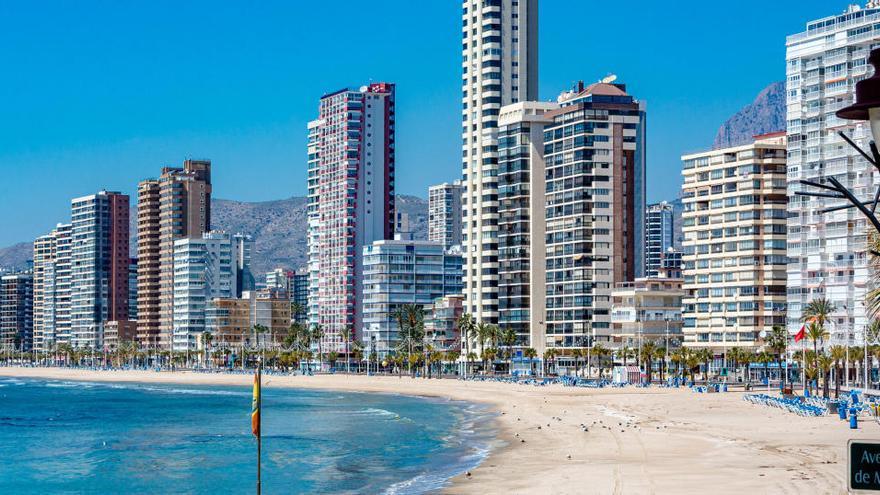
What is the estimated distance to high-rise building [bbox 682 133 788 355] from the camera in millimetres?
160000

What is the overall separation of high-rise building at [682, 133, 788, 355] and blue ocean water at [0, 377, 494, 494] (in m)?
45.8

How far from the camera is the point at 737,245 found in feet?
533

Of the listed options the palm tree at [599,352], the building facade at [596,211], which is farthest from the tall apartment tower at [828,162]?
the building facade at [596,211]

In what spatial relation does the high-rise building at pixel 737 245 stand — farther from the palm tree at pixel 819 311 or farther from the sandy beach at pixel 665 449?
the sandy beach at pixel 665 449

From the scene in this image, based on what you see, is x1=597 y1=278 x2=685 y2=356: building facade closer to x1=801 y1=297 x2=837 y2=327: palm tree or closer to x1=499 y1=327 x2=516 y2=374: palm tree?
x1=499 y1=327 x2=516 y2=374: palm tree

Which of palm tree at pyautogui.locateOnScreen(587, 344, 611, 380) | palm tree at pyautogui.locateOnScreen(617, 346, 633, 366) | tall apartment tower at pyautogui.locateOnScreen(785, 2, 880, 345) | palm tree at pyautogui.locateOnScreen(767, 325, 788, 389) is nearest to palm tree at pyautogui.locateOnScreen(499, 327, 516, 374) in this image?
palm tree at pyautogui.locateOnScreen(587, 344, 611, 380)

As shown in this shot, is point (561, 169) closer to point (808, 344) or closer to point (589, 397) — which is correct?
point (808, 344)

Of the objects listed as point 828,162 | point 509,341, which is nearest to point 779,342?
point 828,162

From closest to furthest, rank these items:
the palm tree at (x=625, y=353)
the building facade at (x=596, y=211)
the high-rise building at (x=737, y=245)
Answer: the high-rise building at (x=737, y=245)
the palm tree at (x=625, y=353)
the building facade at (x=596, y=211)

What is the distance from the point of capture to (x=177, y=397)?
172500 mm

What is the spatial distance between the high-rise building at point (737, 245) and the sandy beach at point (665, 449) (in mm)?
50135

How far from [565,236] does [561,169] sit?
1114 centimetres

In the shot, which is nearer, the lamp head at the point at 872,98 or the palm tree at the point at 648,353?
the lamp head at the point at 872,98

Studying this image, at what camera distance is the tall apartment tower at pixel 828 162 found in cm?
13925
